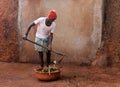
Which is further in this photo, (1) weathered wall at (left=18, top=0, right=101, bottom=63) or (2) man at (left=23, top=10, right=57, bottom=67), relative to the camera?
(1) weathered wall at (left=18, top=0, right=101, bottom=63)

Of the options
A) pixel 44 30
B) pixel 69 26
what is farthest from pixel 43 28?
pixel 69 26

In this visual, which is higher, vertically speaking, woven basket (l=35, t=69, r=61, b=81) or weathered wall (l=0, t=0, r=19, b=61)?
weathered wall (l=0, t=0, r=19, b=61)

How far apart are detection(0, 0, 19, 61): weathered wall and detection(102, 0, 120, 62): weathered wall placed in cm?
275

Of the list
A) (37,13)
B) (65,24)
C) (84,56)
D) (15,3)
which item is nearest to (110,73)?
(84,56)

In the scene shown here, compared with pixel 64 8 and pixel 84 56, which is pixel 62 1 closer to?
pixel 64 8

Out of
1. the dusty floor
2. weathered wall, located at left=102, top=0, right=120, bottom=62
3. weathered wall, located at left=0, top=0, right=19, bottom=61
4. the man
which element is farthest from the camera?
weathered wall, located at left=0, top=0, right=19, bottom=61

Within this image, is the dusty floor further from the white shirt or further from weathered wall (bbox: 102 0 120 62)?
the white shirt

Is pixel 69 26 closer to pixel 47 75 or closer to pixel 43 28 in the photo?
pixel 43 28

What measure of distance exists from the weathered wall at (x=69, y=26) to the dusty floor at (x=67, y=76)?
1.36 ft

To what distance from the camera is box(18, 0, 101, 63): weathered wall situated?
32.6 ft

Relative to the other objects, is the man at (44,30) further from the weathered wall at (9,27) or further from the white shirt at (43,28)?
the weathered wall at (9,27)

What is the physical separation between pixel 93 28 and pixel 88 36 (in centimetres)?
27

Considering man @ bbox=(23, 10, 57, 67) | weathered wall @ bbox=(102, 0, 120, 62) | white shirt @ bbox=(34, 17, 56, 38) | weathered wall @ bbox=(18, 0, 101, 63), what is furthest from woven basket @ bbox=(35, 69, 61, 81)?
weathered wall @ bbox=(102, 0, 120, 62)

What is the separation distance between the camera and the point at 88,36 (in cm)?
997
